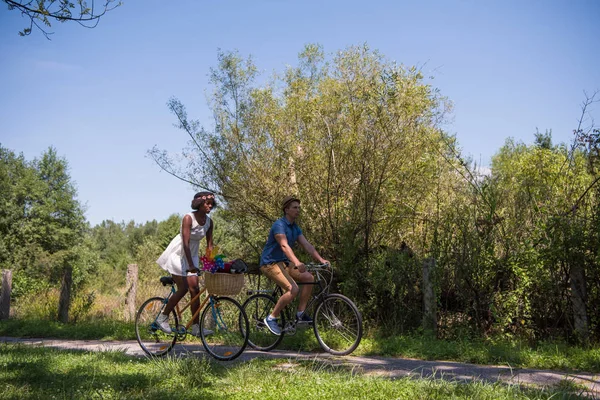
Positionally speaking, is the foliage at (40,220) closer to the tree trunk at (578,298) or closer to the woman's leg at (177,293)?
the woman's leg at (177,293)

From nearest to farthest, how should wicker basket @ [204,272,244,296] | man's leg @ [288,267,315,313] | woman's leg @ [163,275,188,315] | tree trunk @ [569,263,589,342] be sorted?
wicker basket @ [204,272,244,296] < woman's leg @ [163,275,188,315] < man's leg @ [288,267,315,313] < tree trunk @ [569,263,589,342]

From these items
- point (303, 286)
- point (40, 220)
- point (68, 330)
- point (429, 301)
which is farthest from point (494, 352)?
point (40, 220)

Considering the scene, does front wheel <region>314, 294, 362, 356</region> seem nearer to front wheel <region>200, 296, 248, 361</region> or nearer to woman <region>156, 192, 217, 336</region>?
front wheel <region>200, 296, 248, 361</region>

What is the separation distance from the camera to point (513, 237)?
29.1ft

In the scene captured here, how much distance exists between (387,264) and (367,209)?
42.6 inches

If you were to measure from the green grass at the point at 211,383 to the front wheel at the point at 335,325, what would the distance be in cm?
121

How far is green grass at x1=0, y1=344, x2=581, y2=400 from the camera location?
4.63 metres

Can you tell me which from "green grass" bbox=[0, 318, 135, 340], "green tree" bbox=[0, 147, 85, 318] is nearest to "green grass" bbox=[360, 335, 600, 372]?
"green grass" bbox=[0, 318, 135, 340]

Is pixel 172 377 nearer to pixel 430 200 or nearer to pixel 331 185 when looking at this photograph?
pixel 331 185

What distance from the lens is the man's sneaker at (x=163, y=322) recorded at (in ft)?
24.6

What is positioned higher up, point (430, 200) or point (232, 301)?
point (430, 200)

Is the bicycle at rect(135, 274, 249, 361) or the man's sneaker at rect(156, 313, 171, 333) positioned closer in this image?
the bicycle at rect(135, 274, 249, 361)

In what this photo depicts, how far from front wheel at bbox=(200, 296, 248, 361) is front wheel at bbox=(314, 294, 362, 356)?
1.04m

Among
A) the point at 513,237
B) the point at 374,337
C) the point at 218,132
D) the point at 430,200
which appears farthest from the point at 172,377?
the point at 218,132
